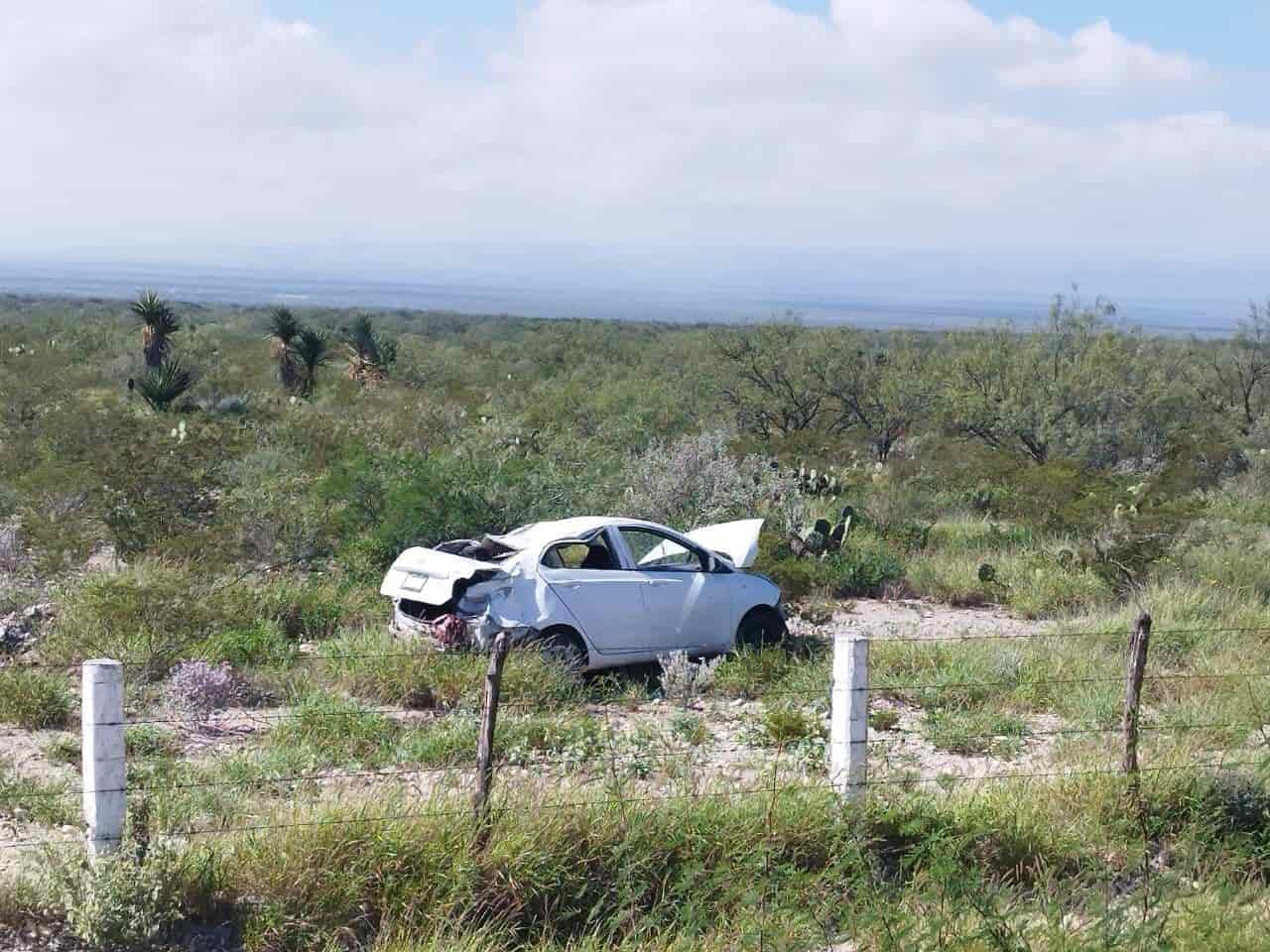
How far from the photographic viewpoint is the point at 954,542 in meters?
18.9

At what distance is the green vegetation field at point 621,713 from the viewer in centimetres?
651

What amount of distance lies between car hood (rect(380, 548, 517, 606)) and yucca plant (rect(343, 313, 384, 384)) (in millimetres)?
24187

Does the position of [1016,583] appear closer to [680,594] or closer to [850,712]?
[680,594]

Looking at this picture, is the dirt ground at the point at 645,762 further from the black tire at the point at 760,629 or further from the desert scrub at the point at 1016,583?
the desert scrub at the point at 1016,583

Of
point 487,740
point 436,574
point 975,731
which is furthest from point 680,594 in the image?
point 487,740

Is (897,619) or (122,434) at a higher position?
(122,434)

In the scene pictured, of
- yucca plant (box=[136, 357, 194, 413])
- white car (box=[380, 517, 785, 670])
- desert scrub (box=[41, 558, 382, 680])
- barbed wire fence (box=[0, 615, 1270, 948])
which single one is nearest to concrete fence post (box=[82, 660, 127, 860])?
barbed wire fence (box=[0, 615, 1270, 948])

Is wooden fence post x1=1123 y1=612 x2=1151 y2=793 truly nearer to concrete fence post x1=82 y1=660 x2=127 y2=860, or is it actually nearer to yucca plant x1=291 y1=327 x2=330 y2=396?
concrete fence post x1=82 y1=660 x2=127 y2=860

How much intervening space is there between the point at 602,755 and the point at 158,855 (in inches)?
124

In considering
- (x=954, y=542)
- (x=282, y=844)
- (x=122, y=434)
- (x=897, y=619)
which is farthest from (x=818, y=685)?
(x=122, y=434)

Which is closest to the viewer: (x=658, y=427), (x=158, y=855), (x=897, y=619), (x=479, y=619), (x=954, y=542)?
(x=158, y=855)

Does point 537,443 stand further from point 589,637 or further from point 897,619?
point 589,637

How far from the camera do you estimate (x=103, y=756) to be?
632 centimetres

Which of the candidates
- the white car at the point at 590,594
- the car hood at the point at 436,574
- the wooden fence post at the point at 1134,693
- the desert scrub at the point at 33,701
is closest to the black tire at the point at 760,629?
the white car at the point at 590,594
